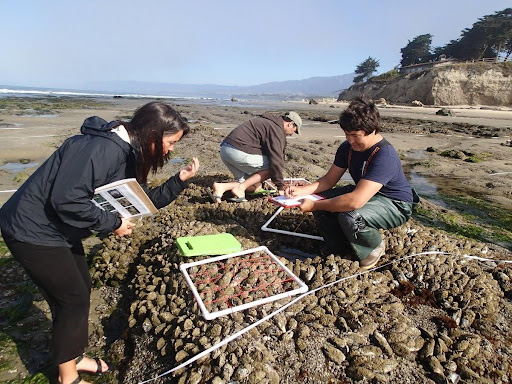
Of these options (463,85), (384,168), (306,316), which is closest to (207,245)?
(306,316)

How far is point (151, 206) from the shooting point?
2471 millimetres

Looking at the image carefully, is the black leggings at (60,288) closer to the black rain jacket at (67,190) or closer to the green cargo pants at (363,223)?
the black rain jacket at (67,190)

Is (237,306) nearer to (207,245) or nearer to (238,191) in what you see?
(207,245)

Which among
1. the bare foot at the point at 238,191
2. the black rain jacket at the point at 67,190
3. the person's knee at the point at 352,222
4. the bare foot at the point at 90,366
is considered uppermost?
the black rain jacket at the point at 67,190

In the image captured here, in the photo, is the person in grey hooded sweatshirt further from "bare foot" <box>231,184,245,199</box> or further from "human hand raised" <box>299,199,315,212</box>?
"human hand raised" <box>299,199,315,212</box>

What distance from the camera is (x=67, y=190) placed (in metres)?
1.82

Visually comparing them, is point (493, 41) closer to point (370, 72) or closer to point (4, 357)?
point (370, 72)

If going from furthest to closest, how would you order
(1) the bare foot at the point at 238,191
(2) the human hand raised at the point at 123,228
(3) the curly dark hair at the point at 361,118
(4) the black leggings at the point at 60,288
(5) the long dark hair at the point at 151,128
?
(1) the bare foot at the point at 238,191 < (3) the curly dark hair at the point at 361,118 < (2) the human hand raised at the point at 123,228 < (5) the long dark hair at the point at 151,128 < (4) the black leggings at the point at 60,288

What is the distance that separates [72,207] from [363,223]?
91.3 inches

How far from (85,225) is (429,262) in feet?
9.56

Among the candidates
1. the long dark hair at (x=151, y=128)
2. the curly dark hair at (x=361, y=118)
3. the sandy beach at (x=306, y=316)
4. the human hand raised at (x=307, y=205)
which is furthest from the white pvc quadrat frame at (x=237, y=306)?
the curly dark hair at (x=361, y=118)

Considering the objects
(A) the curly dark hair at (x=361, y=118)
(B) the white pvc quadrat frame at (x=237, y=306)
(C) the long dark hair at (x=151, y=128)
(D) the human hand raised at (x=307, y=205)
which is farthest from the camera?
(D) the human hand raised at (x=307, y=205)

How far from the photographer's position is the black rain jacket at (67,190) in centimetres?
184

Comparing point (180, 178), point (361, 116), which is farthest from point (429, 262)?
point (180, 178)
